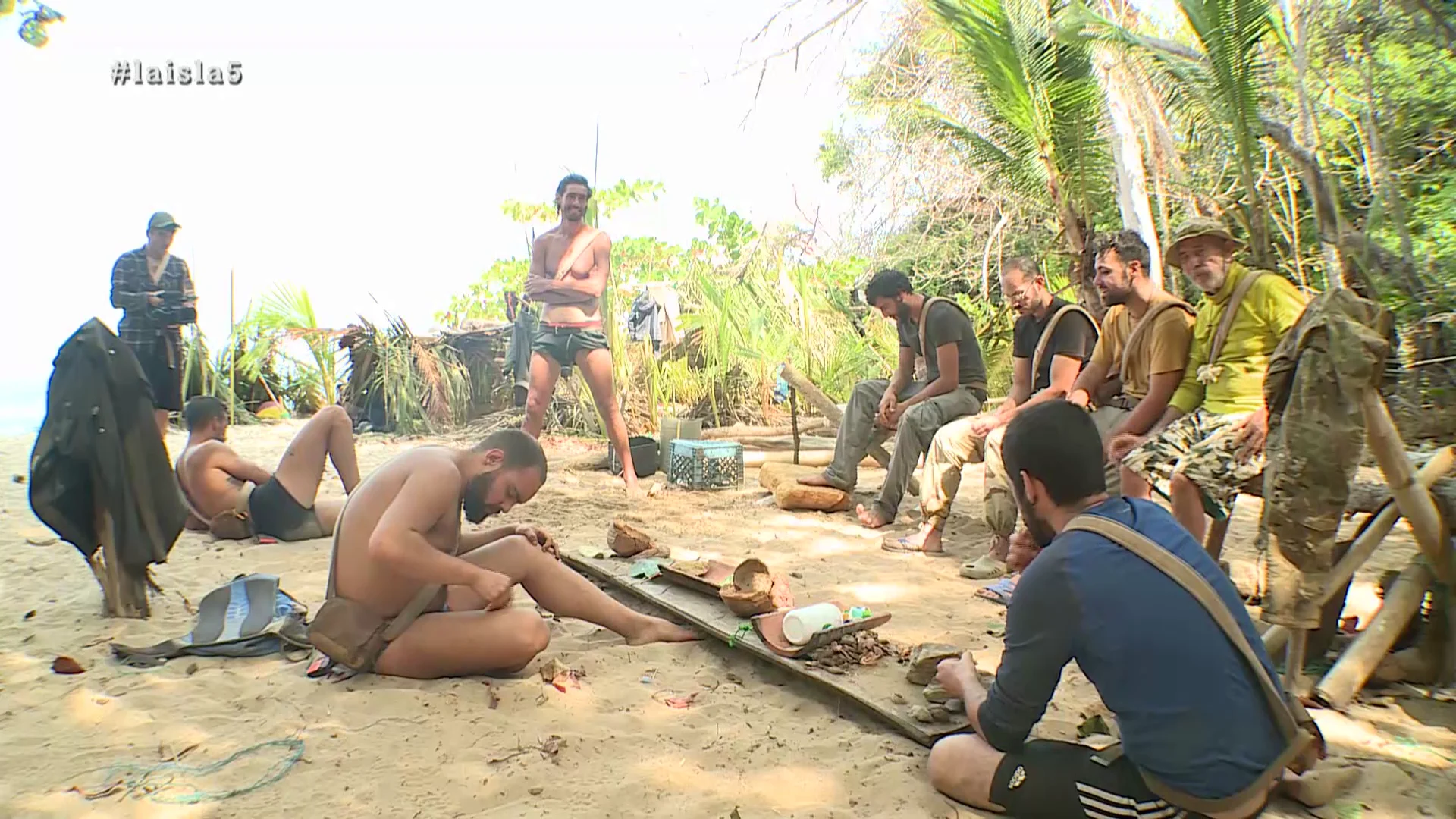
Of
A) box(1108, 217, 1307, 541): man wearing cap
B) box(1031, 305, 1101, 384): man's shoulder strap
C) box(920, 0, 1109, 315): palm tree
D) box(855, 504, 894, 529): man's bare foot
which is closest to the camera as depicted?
box(1108, 217, 1307, 541): man wearing cap

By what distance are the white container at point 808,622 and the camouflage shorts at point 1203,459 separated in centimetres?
150

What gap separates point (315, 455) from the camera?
478 centimetres

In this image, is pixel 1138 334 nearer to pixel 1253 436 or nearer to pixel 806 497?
pixel 1253 436

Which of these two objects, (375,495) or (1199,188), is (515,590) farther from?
(1199,188)

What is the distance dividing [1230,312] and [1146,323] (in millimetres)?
458

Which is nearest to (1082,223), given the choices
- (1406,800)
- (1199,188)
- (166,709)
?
(1199,188)

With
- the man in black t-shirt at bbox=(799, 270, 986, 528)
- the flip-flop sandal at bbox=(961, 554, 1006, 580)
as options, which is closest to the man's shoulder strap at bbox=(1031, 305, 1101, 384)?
the man in black t-shirt at bbox=(799, 270, 986, 528)

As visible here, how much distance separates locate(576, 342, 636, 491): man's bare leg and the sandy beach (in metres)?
2.64

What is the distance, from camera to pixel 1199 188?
9602mm

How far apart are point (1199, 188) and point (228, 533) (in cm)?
969

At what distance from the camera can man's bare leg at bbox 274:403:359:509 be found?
4.76m

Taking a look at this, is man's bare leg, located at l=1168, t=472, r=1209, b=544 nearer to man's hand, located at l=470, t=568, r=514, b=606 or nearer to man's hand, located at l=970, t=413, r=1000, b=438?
man's hand, located at l=970, t=413, r=1000, b=438

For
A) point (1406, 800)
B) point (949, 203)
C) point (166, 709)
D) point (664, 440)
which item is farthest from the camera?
point (949, 203)

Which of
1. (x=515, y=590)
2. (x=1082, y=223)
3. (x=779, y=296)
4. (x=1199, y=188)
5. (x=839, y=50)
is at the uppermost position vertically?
(x=839, y=50)
